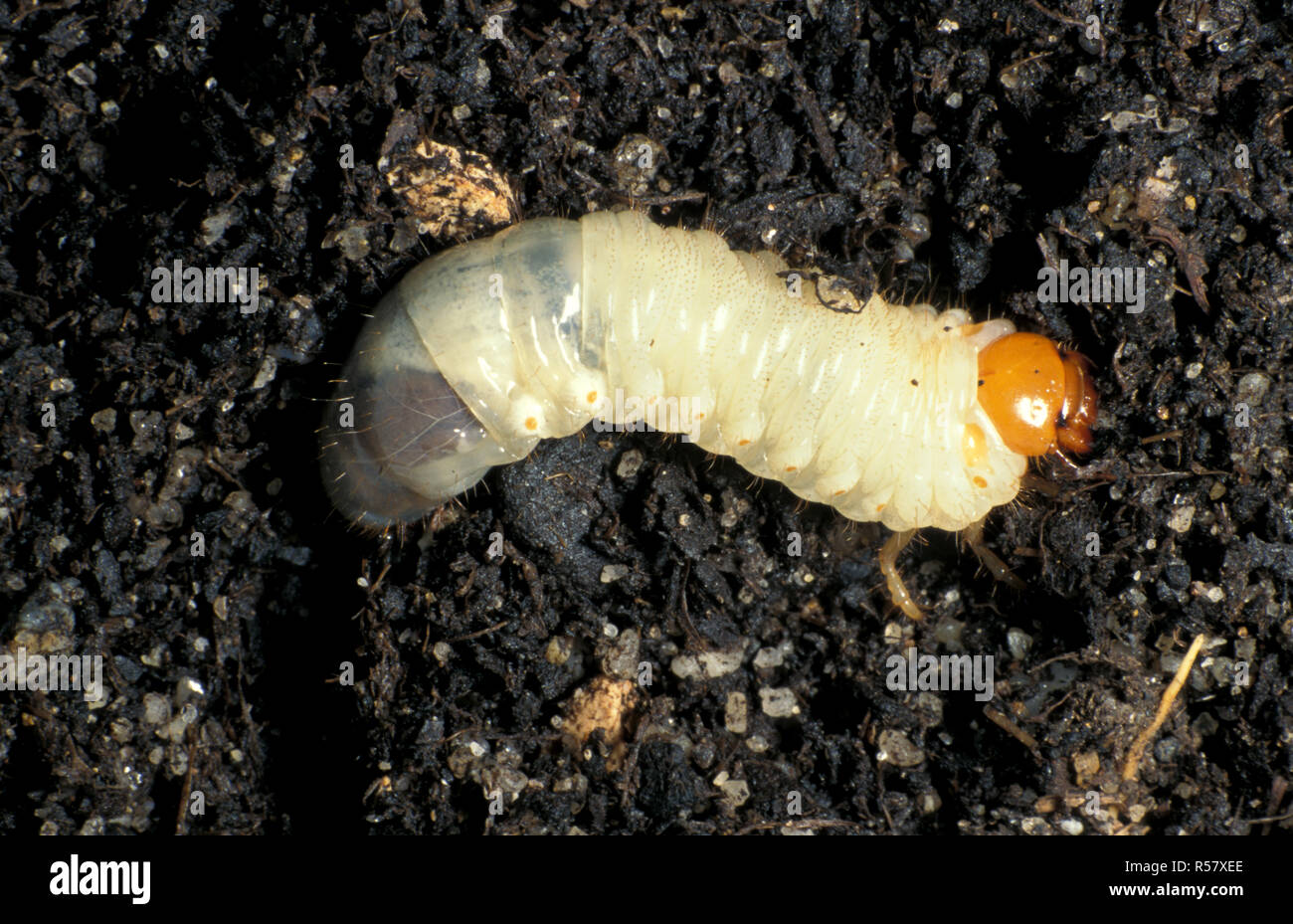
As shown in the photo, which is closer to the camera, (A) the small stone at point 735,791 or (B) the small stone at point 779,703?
(A) the small stone at point 735,791

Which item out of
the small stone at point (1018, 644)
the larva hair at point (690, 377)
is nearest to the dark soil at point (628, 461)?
the small stone at point (1018, 644)

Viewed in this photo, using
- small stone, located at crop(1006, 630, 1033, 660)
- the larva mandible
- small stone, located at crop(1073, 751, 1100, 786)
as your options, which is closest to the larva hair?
the larva mandible

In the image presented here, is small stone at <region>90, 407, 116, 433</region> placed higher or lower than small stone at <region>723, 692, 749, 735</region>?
higher

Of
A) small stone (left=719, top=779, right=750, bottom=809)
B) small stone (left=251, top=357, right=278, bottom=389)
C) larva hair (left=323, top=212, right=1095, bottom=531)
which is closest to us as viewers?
larva hair (left=323, top=212, right=1095, bottom=531)

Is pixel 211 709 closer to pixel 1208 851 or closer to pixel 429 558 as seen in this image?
pixel 429 558

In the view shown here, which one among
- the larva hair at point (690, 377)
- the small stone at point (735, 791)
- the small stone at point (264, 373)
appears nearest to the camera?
the larva hair at point (690, 377)

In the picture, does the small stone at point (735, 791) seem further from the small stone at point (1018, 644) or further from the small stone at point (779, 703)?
the small stone at point (1018, 644)

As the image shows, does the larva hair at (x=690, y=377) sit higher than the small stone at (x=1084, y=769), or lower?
higher

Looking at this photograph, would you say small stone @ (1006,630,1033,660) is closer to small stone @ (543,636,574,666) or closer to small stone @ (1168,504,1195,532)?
small stone @ (1168,504,1195,532)

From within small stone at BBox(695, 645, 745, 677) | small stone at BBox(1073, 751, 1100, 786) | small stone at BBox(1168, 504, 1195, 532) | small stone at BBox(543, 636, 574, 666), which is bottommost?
small stone at BBox(1073, 751, 1100, 786)
